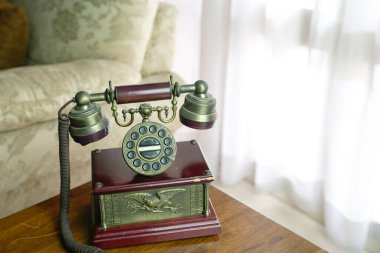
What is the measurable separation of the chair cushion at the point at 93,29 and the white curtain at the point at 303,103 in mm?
376

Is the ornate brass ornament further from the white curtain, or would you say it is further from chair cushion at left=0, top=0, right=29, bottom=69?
chair cushion at left=0, top=0, right=29, bottom=69

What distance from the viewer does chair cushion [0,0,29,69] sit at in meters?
1.53

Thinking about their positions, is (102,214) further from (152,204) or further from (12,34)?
(12,34)

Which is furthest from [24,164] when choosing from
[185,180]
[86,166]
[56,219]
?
[185,180]

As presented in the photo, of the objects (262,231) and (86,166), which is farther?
(86,166)

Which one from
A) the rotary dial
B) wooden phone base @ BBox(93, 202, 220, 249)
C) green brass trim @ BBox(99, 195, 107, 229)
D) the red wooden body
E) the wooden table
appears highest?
the red wooden body

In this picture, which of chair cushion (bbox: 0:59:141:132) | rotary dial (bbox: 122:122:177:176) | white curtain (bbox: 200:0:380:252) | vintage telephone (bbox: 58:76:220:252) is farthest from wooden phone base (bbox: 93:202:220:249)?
white curtain (bbox: 200:0:380:252)

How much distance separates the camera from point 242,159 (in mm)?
1897

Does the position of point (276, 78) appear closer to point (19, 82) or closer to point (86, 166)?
point (86, 166)

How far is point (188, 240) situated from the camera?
2.91 ft

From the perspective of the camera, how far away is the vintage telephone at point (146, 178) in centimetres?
84

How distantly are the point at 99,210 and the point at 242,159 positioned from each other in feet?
3.58

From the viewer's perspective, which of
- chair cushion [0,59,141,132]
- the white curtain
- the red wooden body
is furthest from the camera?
the white curtain

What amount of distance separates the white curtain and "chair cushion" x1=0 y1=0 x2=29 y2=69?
0.72 m
